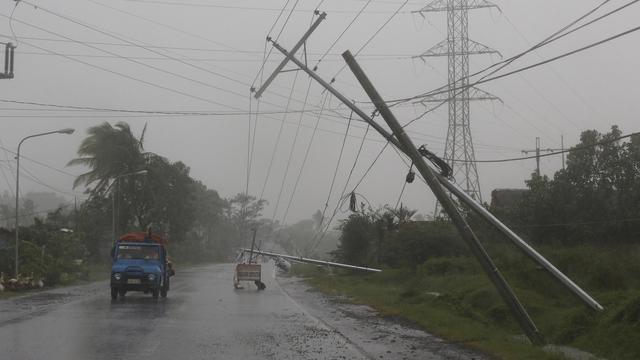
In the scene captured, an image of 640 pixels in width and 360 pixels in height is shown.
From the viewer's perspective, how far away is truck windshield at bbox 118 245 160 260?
92.2ft

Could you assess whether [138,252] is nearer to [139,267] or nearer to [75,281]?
[139,267]

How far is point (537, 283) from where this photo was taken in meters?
25.2

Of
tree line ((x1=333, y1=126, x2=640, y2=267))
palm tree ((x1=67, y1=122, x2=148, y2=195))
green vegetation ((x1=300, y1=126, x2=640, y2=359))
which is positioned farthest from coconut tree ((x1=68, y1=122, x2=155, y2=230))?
tree line ((x1=333, y1=126, x2=640, y2=267))

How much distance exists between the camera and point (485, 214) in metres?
17.6

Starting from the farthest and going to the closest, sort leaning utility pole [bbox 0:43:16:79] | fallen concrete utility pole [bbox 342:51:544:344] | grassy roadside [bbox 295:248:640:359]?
leaning utility pole [bbox 0:43:16:79] < fallen concrete utility pole [bbox 342:51:544:344] < grassy roadside [bbox 295:248:640:359]

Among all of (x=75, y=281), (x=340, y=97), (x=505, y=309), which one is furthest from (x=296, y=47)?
(x=75, y=281)

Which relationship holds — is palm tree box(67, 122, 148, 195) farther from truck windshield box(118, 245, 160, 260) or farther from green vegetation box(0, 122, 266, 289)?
truck windshield box(118, 245, 160, 260)

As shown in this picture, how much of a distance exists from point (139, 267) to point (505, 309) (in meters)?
12.5

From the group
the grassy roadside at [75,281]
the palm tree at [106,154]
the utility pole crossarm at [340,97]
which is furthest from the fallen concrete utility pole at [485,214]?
the palm tree at [106,154]

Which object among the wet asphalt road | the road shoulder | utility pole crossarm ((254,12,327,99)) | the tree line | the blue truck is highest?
utility pole crossarm ((254,12,327,99))

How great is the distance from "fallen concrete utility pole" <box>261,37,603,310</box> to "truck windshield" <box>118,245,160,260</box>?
10825 mm

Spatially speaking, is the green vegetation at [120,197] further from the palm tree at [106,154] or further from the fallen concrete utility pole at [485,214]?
the fallen concrete utility pole at [485,214]

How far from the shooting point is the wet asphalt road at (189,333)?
13.2 metres

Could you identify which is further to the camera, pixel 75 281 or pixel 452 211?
pixel 75 281
